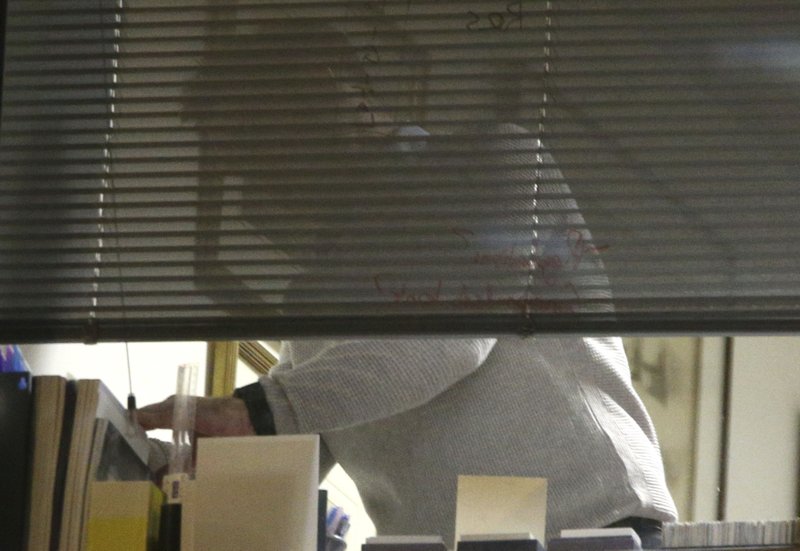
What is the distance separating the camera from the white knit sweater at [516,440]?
1529 millimetres

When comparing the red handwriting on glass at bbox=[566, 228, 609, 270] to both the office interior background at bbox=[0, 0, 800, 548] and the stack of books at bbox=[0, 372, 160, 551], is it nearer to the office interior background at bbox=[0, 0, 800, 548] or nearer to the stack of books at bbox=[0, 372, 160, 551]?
the office interior background at bbox=[0, 0, 800, 548]

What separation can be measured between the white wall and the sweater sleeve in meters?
2.35

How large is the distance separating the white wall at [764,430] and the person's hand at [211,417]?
248 cm

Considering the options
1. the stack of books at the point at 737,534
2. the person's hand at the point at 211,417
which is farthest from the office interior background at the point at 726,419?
the stack of books at the point at 737,534

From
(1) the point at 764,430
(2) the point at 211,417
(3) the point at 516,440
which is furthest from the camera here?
(1) the point at 764,430

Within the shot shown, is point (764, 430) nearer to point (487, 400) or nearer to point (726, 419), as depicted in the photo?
point (726, 419)

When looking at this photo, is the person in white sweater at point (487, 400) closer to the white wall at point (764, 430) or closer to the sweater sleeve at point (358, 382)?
the sweater sleeve at point (358, 382)

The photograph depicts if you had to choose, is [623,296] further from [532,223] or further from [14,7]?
[14,7]

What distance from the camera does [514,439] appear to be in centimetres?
158

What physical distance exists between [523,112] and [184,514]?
0.49m

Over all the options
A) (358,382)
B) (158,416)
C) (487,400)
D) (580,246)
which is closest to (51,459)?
(158,416)

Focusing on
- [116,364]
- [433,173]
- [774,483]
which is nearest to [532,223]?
[433,173]

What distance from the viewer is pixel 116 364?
6.23 feet

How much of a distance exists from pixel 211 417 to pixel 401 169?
358mm
